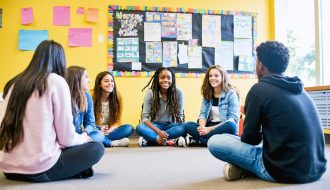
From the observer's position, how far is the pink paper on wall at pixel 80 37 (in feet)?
12.9

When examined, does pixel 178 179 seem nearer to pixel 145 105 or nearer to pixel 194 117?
pixel 145 105

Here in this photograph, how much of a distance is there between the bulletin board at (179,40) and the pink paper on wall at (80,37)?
24 centimetres

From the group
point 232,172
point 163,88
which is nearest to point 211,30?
point 163,88

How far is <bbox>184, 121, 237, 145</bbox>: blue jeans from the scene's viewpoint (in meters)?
2.84

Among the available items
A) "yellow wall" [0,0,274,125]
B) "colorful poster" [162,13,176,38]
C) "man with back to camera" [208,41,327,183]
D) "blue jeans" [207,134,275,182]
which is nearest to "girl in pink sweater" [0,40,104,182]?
"blue jeans" [207,134,275,182]

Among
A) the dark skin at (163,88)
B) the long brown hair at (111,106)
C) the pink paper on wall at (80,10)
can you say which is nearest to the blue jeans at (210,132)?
the dark skin at (163,88)

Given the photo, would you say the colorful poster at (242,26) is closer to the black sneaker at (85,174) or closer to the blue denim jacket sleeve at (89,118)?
the blue denim jacket sleeve at (89,118)

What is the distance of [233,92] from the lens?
3.04 m

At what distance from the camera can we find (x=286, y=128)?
141 centimetres

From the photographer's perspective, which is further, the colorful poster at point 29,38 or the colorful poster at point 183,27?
the colorful poster at point 183,27

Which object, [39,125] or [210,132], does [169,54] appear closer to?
[210,132]

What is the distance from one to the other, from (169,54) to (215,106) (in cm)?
124

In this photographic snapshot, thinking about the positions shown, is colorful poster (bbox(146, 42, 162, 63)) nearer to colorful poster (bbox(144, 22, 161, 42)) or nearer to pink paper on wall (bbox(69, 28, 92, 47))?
colorful poster (bbox(144, 22, 161, 42))

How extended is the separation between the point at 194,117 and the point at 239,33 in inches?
48.2
